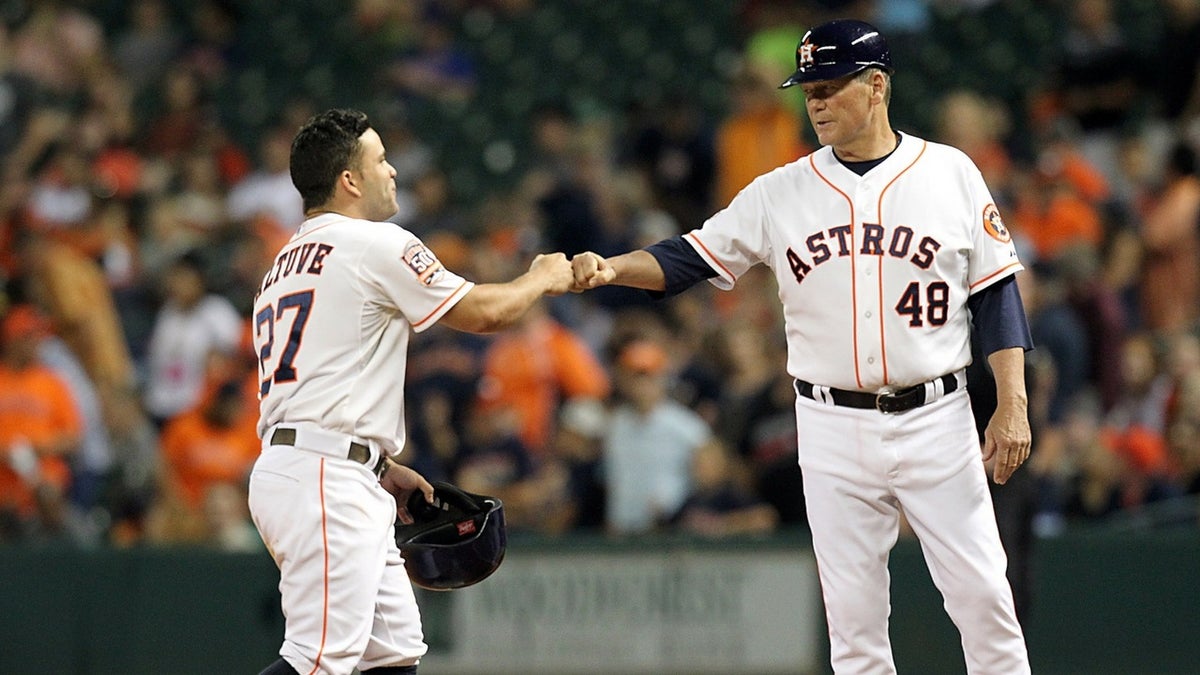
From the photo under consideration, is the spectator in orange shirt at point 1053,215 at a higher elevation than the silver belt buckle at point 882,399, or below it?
higher

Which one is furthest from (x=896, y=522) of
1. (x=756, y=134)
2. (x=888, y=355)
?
(x=756, y=134)

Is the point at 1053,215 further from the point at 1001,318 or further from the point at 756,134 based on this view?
the point at 1001,318

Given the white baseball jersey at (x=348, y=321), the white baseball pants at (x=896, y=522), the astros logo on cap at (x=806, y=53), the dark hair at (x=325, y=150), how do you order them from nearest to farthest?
the white baseball jersey at (x=348, y=321)
the dark hair at (x=325, y=150)
the white baseball pants at (x=896, y=522)
the astros logo on cap at (x=806, y=53)

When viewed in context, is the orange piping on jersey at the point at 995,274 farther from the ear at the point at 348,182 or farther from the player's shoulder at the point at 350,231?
the ear at the point at 348,182

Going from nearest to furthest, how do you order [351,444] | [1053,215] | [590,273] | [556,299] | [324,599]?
1. [324,599]
2. [351,444]
3. [590,273]
4. [1053,215]
5. [556,299]

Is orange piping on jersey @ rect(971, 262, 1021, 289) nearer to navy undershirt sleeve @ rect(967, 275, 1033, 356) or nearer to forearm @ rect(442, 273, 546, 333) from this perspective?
navy undershirt sleeve @ rect(967, 275, 1033, 356)

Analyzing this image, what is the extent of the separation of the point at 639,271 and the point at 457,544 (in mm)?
956

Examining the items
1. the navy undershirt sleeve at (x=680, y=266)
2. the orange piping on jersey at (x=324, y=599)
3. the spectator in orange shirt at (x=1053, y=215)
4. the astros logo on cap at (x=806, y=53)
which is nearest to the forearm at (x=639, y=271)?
the navy undershirt sleeve at (x=680, y=266)

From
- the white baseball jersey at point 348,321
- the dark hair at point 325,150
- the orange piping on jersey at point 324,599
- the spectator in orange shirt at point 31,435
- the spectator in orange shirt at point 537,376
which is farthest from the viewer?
the spectator in orange shirt at point 537,376

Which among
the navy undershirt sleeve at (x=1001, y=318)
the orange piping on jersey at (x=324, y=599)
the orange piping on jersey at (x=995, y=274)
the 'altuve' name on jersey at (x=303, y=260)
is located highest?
the 'altuve' name on jersey at (x=303, y=260)

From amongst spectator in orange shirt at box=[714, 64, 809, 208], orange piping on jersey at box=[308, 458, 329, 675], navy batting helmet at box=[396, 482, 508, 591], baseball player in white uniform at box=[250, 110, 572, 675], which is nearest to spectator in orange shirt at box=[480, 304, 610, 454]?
spectator in orange shirt at box=[714, 64, 809, 208]

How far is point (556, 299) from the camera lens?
10297 mm

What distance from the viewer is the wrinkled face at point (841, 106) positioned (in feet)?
16.0

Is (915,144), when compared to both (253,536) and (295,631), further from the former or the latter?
(253,536)
